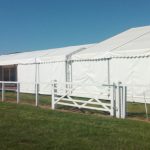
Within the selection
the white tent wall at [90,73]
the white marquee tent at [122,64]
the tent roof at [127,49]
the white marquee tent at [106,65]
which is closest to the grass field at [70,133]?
the white marquee tent at [106,65]

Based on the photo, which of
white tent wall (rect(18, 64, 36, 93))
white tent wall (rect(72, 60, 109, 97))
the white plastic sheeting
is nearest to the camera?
white tent wall (rect(72, 60, 109, 97))

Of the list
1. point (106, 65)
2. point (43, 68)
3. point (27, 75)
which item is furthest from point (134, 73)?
point (27, 75)

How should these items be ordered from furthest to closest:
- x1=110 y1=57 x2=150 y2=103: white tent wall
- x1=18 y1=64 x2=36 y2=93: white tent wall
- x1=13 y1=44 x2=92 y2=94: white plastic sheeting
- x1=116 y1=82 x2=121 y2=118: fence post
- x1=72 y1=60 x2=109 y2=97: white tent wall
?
x1=18 y1=64 x2=36 y2=93: white tent wall
x1=13 y1=44 x2=92 y2=94: white plastic sheeting
x1=72 y1=60 x2=109 y2=97: white tent wall
x1=110 y1=57 x2=150 y2=103: white tent wall
x1=116 y1=82 x2=121 y2=118: fence post

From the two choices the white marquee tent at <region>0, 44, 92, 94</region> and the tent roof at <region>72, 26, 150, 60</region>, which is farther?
the white marquee tent at <region>0, 44, 92, 94</region>

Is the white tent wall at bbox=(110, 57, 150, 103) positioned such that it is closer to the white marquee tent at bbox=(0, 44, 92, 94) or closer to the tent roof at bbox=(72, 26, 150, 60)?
the tent roof at bbox=(72, 26, 150, 60)

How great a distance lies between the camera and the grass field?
828cm

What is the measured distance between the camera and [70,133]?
981cm

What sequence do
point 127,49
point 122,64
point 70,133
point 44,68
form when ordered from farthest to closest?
point 44,68
point 122,64
point 127,49
point 70,133

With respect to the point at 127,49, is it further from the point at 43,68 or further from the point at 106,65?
the point at 43,68

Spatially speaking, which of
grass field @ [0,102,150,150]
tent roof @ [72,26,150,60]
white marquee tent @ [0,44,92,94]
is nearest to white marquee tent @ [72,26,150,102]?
tent roof @ [72,26,150,60]

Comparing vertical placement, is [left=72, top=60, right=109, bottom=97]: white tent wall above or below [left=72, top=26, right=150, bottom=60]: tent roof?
below

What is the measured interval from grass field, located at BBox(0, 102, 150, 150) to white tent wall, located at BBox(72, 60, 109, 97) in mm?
8148

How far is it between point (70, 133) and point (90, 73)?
42.3ft

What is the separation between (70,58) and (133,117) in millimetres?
11166
